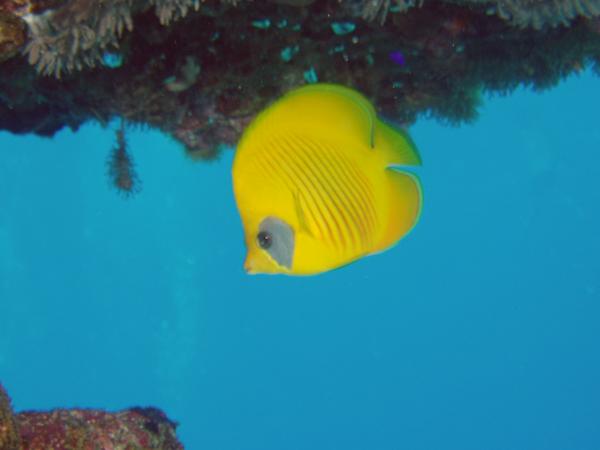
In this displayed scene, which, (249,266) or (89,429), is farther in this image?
(89,429)

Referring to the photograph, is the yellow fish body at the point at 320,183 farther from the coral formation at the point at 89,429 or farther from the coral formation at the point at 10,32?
the coral formation at the point at 89,429

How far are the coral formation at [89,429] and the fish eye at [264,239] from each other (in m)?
1.57

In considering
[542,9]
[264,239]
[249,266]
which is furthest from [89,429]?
[542,9]

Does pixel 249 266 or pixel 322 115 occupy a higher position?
pixel 322 115

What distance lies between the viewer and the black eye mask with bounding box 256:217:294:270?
1364 millimetres

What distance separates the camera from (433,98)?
4168mm

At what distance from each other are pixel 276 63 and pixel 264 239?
2.58 metres

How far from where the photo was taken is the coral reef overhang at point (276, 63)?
10.0ft

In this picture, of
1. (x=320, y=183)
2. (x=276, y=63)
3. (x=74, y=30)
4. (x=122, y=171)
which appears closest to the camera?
(x=320, y=183)

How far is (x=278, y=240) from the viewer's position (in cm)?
136

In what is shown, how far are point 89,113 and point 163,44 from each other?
107cm

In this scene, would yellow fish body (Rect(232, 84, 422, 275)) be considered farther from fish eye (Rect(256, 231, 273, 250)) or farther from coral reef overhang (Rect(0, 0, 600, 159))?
coral reef overhang (Rect(0, 0, 600, 159))

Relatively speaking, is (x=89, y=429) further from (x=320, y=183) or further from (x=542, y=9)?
(x=542, y=9)

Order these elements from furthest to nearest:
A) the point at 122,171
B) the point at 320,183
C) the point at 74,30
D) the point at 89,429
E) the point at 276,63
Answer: the point at 122,171 → the point at 276,63 → the point at 89,429 → the point at 74,30 → the point at 320,183
